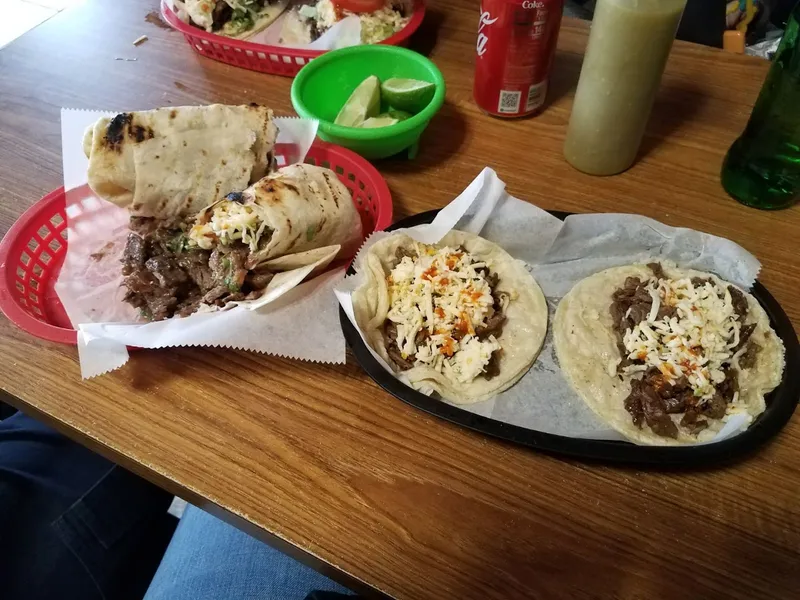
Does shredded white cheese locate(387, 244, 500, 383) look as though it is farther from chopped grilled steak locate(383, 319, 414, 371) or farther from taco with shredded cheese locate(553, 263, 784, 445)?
taco with shredded cheese locate(553, 263, 784, 445)

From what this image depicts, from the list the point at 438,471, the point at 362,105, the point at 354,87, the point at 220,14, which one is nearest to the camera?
the point at 438,471

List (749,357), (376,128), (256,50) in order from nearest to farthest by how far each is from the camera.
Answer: (749,357)
(376,128)
(256,50)

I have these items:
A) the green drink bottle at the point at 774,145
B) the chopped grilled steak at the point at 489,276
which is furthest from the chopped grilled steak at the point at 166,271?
the green drink bottle at the point at 774,145

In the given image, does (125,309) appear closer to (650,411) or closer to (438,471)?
(438,471)

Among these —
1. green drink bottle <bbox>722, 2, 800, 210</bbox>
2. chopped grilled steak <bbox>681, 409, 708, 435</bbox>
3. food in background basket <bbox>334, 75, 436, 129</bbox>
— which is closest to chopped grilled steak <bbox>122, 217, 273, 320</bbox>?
food in background basket <bbox>334, 75, 436, 129</bbox>

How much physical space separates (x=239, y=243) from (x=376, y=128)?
1.39 ft

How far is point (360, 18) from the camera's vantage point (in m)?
1.72

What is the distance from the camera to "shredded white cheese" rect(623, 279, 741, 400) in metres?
1.05

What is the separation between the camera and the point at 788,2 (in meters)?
2.29

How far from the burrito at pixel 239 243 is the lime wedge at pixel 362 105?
0.84 ft

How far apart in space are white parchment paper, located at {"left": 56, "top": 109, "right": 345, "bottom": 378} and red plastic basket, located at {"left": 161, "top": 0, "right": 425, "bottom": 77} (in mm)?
419

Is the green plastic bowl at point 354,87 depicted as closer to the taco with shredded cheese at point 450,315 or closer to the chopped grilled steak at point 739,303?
the taco with shredded cheese at point 450,315

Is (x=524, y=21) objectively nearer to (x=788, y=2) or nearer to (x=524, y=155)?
(x=524, y=155)

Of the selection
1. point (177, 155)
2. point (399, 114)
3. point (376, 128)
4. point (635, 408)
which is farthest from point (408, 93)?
point (635, 408)
